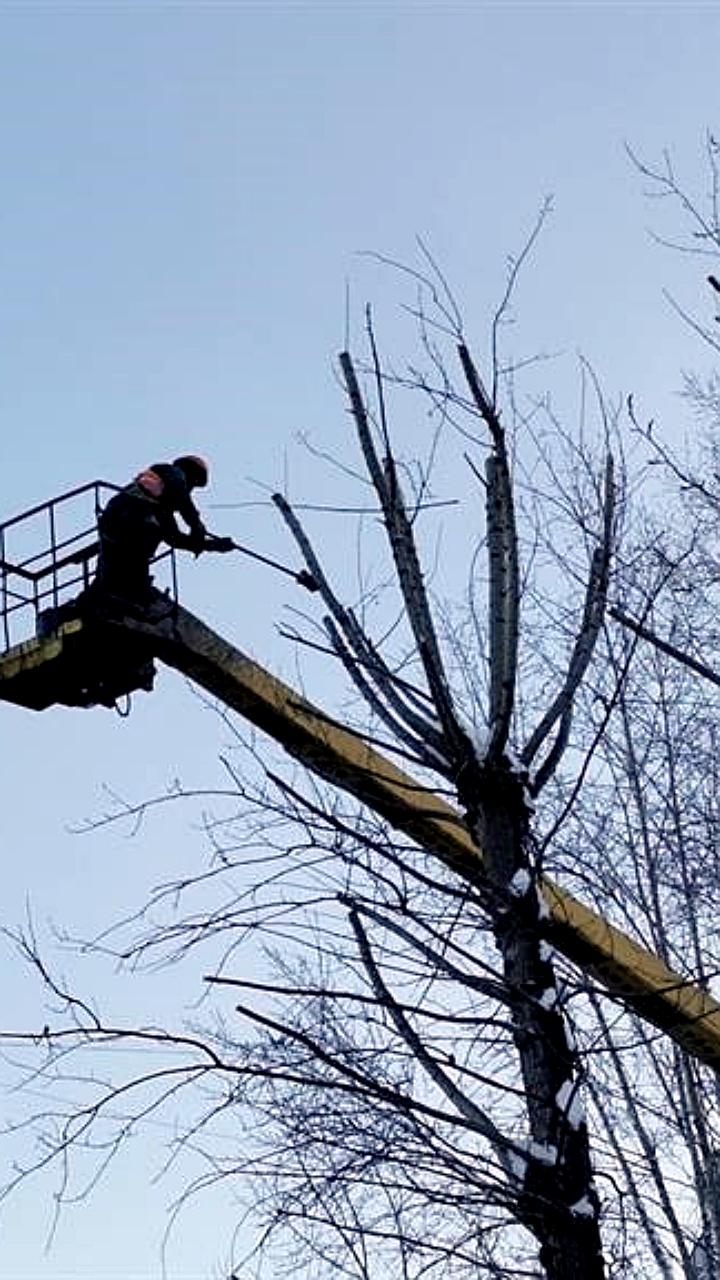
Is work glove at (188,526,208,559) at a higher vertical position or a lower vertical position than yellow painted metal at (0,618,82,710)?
higher

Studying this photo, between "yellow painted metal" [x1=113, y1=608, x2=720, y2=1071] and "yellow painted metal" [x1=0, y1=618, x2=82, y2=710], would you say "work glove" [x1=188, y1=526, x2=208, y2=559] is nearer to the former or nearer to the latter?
"yellow painted metal" [x1=113, y1=608, x2=720, y2=1071]

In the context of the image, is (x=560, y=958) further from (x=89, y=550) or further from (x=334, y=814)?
(x=89, y=550)

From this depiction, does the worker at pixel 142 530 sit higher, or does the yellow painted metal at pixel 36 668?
the worker at pixel 142 530

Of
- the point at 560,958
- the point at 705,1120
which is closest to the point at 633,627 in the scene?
the point at 560,958

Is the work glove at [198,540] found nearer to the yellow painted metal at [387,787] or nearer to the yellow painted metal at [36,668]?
the yellow painted metal at [387,787]

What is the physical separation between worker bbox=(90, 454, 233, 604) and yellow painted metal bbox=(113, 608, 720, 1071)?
0.25m

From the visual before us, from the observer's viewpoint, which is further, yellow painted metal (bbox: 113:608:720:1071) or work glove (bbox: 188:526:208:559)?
work glove (bbox: 188:526:208:559)

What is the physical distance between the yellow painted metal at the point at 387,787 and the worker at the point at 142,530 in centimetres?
25

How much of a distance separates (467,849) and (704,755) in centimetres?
581

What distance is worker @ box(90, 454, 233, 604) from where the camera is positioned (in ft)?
35.1

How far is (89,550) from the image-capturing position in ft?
35.7

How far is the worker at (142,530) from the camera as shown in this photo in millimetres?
10711

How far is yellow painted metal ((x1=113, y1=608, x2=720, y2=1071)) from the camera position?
1012 cm

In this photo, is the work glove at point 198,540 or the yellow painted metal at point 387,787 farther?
the work glove at point 198,540
